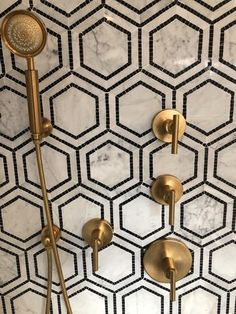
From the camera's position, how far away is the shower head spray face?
0.89 meters

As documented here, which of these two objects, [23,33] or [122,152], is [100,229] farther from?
[23,33]

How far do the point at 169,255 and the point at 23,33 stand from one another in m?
0.70

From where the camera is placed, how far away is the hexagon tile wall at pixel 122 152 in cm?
99

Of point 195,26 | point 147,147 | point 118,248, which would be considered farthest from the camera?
point 118,248

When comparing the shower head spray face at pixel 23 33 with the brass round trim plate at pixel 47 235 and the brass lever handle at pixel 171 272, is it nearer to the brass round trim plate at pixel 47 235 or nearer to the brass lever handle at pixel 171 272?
the brass round trim plate at pixel 47 235

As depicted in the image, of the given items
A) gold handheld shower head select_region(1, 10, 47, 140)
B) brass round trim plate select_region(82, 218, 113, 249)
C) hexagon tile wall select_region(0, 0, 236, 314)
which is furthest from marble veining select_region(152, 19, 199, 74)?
brass round trim plate select_region(82, 218, 113, 249)

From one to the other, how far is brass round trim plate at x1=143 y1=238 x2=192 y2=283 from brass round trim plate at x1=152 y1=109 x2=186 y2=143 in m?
0.31

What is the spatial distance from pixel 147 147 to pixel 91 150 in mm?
148

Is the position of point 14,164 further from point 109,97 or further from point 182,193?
point 182,193

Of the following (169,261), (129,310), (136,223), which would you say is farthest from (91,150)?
(129,310)

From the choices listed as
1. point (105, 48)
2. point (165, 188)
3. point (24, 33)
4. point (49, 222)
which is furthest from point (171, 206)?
point (24, 33)

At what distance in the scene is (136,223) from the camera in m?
1.17

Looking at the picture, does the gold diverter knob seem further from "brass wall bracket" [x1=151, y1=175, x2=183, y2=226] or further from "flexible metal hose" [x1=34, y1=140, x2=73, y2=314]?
"flexible metal hose" [x1=34, y1=140, x2=73, y2=314]

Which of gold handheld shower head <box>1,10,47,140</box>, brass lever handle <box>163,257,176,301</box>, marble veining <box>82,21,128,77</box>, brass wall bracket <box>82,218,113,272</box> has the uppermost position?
marble veining <box>82,21,128,77</box>
